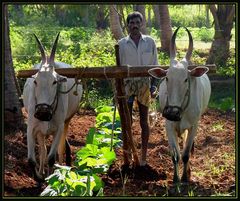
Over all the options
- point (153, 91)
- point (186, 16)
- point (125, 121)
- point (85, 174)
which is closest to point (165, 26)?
point (153, 91)

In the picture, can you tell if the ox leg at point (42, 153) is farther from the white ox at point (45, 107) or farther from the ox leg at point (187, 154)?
the ox leg at point (187, 154)

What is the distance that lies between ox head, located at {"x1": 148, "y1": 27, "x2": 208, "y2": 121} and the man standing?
2.10 ft

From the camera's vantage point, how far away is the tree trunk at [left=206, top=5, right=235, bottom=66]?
15023 millimetres

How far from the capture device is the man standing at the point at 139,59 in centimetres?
617

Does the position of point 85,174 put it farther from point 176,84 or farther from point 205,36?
point 205,36

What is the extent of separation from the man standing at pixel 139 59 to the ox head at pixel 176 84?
2.10ft

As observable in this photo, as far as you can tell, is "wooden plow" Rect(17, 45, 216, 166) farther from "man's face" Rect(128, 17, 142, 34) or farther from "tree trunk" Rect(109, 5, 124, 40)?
"tree trunk" Rect(109, 5, 124, 40)

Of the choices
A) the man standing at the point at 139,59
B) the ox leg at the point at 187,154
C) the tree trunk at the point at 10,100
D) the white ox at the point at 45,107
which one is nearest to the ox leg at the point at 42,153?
the white ox at the point at 45,107

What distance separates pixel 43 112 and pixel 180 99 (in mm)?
1332

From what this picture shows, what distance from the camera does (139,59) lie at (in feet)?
20.4

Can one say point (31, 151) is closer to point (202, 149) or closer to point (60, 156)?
point (60, 156)

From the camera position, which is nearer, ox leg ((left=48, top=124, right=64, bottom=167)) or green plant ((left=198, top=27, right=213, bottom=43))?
ox leg ((left=48, top=124, right=64, bottom=167))

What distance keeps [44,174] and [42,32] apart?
56.0 ft

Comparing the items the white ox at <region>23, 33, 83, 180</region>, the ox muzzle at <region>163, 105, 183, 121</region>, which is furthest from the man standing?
the ox muzzle at <region>163, 105, 183, 121</region>
